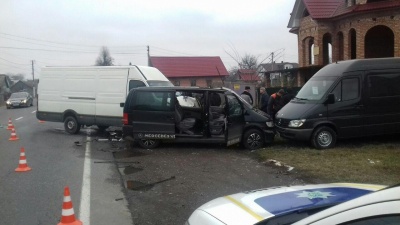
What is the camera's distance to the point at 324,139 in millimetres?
11047

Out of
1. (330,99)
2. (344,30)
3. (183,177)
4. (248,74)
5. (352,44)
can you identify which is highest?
(344,30)

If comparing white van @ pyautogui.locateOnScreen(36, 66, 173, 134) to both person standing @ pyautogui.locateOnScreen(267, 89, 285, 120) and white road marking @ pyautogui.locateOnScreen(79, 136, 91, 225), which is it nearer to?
person standing @ pyautogui.locateOnScreen(267, 89, 285, 120)

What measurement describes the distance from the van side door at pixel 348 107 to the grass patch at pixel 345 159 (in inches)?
20.3

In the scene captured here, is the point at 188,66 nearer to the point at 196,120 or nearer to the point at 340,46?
the point at 340,46

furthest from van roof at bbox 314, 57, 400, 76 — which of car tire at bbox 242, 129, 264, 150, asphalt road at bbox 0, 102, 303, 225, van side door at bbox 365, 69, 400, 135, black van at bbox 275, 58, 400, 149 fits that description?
asphalt road at bbox 0, 102, 303, 225

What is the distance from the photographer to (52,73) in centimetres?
1597

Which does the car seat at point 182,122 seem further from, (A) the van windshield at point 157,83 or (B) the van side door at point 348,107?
(B) the van side door at point 348,107

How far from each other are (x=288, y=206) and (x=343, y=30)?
2241 centimetres

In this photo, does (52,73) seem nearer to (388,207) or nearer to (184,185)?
(184,185)

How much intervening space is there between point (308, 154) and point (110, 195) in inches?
213

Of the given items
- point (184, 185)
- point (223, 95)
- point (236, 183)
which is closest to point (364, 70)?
point (223, 95)

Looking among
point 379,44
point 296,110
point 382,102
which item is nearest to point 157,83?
point 296,110

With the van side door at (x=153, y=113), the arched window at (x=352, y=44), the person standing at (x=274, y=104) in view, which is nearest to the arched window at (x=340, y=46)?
the arched window at (x=352, y=44)

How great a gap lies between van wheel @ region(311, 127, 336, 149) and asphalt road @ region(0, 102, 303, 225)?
172cm
